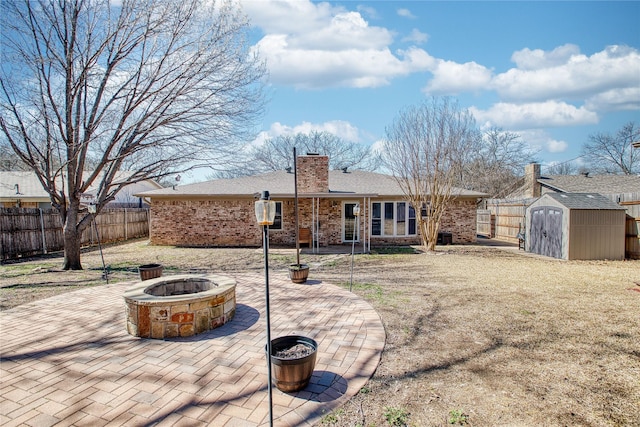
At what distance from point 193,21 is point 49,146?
4928 mm

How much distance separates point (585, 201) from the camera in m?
11.0

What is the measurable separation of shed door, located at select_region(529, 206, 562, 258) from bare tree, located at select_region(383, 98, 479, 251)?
333cm

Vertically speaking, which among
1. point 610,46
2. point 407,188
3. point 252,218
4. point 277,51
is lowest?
point 252,218

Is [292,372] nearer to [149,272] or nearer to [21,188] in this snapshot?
[149,272]

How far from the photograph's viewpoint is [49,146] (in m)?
8.28

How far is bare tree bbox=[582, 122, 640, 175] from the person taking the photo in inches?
1150

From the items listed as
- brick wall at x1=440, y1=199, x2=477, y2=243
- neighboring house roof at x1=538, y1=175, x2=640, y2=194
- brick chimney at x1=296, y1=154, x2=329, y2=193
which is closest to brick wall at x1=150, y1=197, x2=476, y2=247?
brick chimney at x1=296, y1=154, x2=329, y2=193

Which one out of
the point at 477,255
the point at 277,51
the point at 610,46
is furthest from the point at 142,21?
the point at 610,46

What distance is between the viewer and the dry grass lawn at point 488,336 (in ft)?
9.12

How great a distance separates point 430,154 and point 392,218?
3.49 metres

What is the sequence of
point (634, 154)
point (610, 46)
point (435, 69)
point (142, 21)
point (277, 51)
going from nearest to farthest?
point (142, 21)
point (277, 51)
point (435, 69)
point (610, 46)
point (634, 154)

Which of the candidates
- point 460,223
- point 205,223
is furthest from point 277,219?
point 460,223

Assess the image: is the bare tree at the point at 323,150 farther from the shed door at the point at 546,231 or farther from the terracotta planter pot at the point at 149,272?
the terracotta planter pot at the point at 149,272

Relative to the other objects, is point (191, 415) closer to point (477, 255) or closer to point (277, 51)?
point (277, 51)
